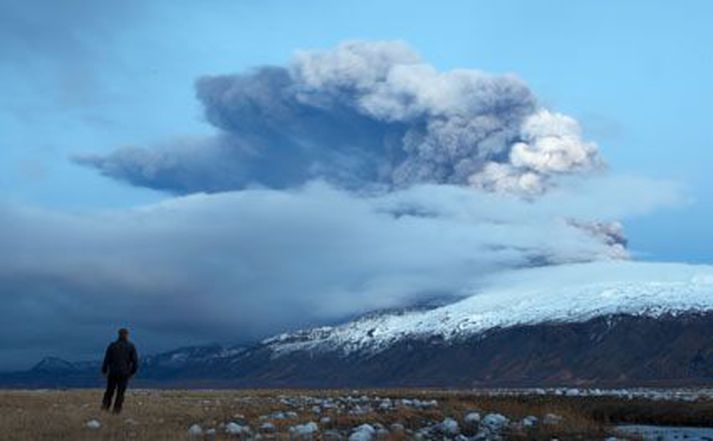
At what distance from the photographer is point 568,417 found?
34281 mm

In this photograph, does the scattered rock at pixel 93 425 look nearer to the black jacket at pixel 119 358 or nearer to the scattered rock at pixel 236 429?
the scattered rock at pixel 236 429

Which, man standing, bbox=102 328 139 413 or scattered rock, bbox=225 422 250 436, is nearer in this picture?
scattered rock, bbox=225 422 250 436

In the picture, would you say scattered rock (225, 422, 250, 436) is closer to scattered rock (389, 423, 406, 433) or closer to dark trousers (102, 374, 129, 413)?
scattered rock (389, 423, 406, 433)

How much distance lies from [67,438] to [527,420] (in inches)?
567

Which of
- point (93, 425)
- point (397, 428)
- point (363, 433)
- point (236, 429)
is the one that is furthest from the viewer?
point (397, 428)

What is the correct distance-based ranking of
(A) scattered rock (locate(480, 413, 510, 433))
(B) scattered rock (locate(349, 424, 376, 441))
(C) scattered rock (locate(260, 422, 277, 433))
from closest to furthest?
(B) scattered rock (locate(349, 424, 376, 441)), (C) scattered rock (locate(260, 422, 277, 433)), (A) scattered rock (locate(480, 413, 510, 433))

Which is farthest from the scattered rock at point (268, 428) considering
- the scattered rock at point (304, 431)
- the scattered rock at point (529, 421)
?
the scattered rock at point (529, 421)

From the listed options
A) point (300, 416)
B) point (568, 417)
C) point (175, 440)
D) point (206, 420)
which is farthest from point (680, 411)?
point (175, 440)

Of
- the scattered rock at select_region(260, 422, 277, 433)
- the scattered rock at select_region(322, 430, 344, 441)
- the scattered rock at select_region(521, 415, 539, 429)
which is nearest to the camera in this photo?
the scattered rock at select_region(322, 430, 344, 441)

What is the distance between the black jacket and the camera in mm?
30641

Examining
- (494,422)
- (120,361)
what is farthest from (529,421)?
(120,361)

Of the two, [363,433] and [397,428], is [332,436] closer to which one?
[363,433]

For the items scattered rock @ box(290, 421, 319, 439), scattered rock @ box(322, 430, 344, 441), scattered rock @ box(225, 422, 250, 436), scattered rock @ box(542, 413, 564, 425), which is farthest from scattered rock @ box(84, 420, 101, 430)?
scattered rock @ box(542, 413, 564, 425)

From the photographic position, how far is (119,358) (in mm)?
30656
